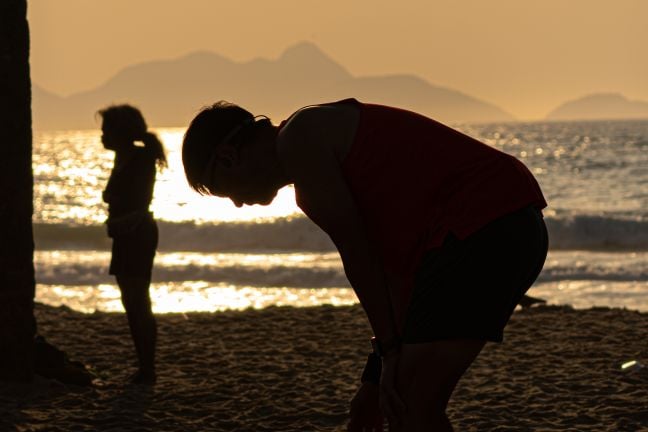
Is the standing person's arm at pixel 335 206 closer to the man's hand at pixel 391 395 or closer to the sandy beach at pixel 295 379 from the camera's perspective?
the man's hand at pixel 391 395

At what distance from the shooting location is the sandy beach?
5.83m

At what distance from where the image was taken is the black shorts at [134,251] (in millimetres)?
6285

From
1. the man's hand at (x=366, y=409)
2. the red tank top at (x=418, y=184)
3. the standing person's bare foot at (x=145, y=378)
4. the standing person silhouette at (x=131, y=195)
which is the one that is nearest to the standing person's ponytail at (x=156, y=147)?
the standing person silhouette at (x=131, y=195)

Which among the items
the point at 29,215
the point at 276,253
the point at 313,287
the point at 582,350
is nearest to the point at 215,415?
the point at 29,215

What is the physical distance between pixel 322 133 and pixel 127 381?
4689 millimetres

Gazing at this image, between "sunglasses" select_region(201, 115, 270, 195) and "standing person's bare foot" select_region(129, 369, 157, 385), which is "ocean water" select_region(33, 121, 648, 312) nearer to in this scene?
"standing person's bare foot" select_region(129, 369, 157, 385)

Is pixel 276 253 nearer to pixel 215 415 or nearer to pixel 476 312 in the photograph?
pixel 215 415

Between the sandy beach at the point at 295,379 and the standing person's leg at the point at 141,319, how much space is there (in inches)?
6.3

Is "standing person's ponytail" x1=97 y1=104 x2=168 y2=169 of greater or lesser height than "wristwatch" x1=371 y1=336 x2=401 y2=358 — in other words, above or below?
above

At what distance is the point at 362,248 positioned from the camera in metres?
2.49

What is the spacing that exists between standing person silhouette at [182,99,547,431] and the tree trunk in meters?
3.87

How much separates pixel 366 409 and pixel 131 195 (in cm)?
369

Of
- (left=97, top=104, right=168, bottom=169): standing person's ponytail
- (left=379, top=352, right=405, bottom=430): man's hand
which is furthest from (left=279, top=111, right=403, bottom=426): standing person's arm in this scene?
(left=97, top=104, right=168, bottom=169): standing person's ponytail

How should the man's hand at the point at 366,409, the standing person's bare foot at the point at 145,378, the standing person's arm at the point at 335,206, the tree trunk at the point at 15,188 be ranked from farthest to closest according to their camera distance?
the standing person's bare foot at the point at 145,378, the tree trunk at the point at 15,188, the man's hand at the point at 366,409, the standing person's arm at the point at 335,206
